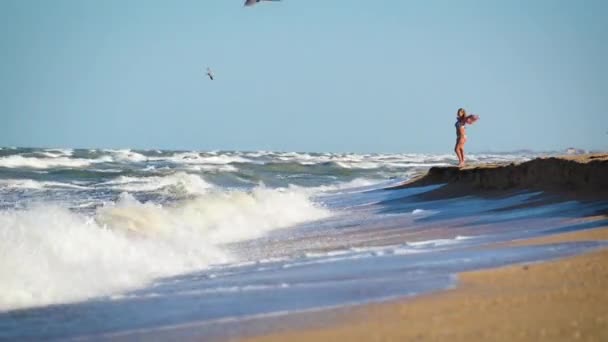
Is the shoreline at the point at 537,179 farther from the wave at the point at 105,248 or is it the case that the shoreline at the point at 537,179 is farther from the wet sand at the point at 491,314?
the wet sand at the point at 491,314

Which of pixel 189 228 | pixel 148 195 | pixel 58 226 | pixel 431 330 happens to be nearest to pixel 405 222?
pixel 189 228

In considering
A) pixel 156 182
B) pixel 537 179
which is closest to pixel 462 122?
pixel 537 179

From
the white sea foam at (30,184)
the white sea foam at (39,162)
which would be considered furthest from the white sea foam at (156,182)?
the white sea foam at (39,162)

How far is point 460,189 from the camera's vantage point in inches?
647

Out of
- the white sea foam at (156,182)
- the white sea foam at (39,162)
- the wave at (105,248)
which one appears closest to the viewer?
the wave at (105,248)

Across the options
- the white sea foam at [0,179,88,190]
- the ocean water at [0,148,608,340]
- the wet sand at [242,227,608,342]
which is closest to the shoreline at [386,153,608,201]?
the ocean water at [0,148,608,340]

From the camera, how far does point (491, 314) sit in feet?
15.0

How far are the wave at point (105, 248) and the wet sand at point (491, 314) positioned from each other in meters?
2.81

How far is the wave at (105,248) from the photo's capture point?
287 inches

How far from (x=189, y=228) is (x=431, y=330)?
30.3 feet

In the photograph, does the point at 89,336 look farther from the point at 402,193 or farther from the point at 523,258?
the point at 402,193

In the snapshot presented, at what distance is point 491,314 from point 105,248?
19.5 feet

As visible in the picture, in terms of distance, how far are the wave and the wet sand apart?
281 centimetres

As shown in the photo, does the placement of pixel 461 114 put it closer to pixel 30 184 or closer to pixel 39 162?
pixel 30 184
